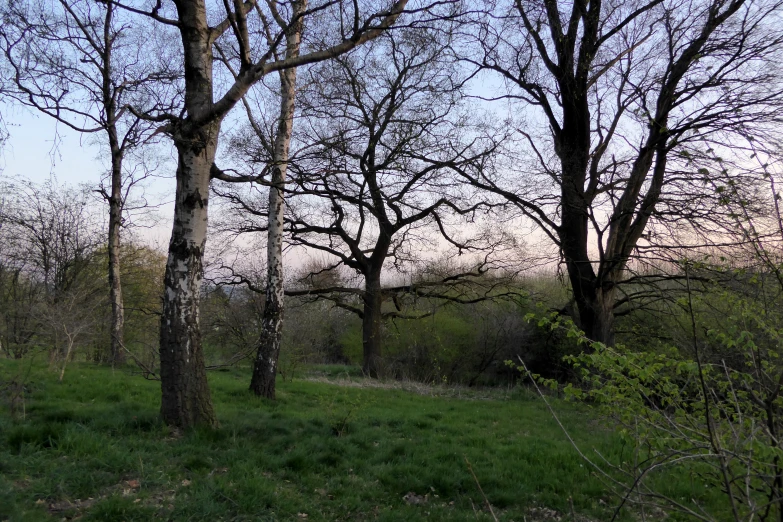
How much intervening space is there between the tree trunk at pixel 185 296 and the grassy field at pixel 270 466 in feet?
1.16

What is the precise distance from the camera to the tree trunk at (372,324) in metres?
17.3

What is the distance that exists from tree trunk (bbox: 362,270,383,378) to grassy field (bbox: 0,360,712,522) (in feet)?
30.6

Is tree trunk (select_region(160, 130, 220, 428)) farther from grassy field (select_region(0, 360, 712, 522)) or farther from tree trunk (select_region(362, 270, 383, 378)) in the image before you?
tree trunk (select_region(362, 270, 383, 378))

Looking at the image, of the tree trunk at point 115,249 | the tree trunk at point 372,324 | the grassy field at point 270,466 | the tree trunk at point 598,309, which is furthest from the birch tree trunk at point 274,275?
the tree trunk at point 372,324

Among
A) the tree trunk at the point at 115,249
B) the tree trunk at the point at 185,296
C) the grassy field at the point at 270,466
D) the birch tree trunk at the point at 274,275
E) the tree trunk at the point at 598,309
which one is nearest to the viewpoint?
the grassy field at the point at 270,466

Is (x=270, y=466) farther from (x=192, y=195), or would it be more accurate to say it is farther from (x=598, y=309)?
(x=598, y=309)

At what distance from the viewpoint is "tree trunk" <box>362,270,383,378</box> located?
1730 cm

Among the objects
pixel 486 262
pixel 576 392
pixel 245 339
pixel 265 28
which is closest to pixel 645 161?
pixel 486 262

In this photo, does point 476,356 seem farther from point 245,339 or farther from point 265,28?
point 265,28

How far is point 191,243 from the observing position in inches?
222

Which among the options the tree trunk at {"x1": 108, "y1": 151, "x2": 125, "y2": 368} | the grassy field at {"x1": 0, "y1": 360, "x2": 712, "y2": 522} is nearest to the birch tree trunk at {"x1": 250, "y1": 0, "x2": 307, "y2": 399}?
the grassy field at {"x1": 0, "y1": 360, "x2": 712, "y2": 522}

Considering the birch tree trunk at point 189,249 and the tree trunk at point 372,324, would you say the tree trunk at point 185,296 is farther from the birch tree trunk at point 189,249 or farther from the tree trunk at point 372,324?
the tree trunk at point 372,324

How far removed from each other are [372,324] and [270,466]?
12.3 metres

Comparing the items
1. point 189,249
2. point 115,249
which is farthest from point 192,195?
point 115,249
